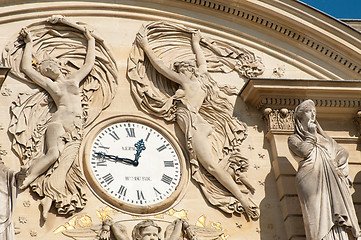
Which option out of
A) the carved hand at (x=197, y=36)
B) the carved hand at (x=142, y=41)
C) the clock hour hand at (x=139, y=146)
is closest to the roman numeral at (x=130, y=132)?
the clock hour hand at (x=139, y=146)

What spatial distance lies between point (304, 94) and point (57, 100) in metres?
3.08

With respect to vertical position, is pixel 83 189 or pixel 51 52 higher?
pixel 51 52

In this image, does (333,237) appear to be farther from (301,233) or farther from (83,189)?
(83,189)

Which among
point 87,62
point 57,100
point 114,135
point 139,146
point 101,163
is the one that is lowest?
point 101,163

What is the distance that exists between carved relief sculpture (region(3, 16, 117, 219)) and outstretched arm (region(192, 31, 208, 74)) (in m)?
1.10

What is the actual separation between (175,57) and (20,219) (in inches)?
120

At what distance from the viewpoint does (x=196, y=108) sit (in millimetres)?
12844

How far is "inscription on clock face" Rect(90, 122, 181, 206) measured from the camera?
Answer: 12.1 meters

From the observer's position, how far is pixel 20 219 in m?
11.6

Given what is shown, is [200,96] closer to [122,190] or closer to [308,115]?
[308,115]

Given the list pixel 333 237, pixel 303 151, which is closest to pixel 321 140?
pixel 303 151

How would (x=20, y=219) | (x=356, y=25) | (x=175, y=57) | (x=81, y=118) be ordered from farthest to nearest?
1. (x=356, y=25)
2. (x=175, y=57)
3. (x=81, y=118)
4. (x=20, y=219)

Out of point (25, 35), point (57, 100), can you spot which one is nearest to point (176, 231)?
point (57, 100)

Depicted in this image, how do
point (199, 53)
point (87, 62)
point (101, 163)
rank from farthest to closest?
point (199, 53) < point (87, 62) < point (101, 163)
